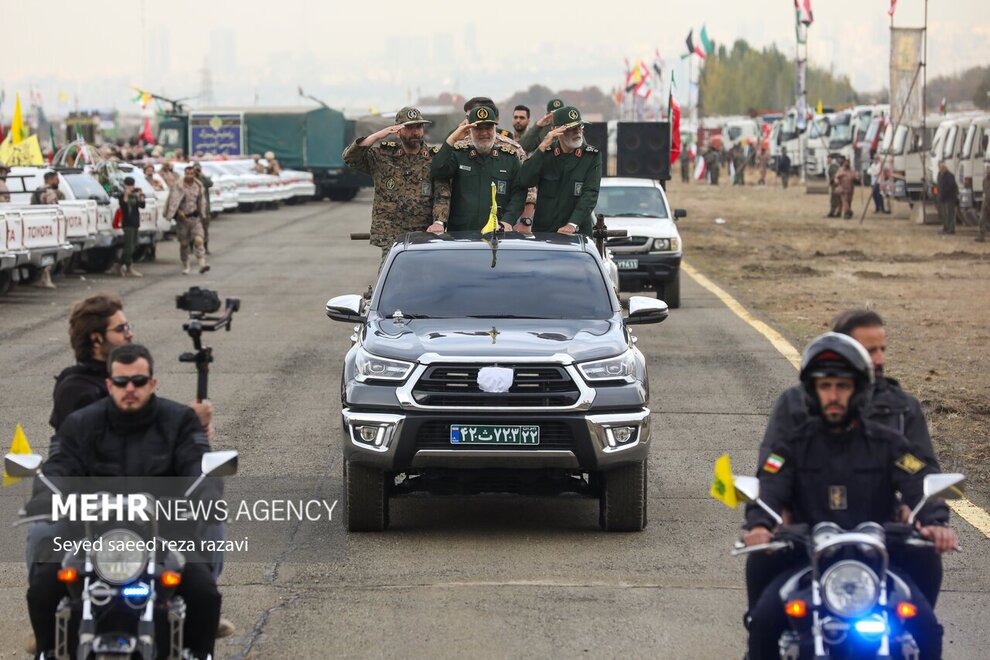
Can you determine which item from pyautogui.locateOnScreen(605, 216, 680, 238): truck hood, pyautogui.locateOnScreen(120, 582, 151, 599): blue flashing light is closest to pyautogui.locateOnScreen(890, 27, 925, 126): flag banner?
pyautogui.locateOnScreen(605, 216, 680, 238): truck hood

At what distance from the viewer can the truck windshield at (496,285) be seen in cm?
1021

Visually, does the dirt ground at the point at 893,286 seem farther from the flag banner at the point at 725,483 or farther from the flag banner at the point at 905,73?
the flag banner at the point at 725,483

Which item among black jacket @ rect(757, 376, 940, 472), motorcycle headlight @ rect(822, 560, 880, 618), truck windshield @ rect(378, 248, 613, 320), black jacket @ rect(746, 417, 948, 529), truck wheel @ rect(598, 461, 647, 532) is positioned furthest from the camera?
truck windshield @ rect(378, 248, 613, 320)

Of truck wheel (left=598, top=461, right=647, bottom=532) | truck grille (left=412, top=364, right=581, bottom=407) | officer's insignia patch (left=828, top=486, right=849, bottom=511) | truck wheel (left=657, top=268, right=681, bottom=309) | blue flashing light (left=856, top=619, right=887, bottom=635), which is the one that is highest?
officer's insignia patch (left=828, top=486, right=849, bottom=511)

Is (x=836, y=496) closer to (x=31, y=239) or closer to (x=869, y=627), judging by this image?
(x=869, y=627)

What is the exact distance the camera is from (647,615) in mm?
7891

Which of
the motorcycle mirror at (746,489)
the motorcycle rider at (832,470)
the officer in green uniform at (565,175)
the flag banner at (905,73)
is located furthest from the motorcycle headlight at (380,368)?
the flag banner at (905,73)

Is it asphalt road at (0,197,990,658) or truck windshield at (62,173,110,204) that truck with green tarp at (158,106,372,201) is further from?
asphalt road at (0,197,990,658)

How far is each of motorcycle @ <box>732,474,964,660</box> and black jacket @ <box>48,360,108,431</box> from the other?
8.80ft

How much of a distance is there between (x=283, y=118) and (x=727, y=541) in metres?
53.7

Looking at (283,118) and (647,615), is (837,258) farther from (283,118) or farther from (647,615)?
(283,118)

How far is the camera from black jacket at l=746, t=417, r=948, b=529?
5.77 meters

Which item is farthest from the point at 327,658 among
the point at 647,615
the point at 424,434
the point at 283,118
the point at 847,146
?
the point at 847,146

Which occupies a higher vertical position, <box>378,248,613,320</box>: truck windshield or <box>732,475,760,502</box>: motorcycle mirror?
<box>378,248,613,320</box>: truck windshield
